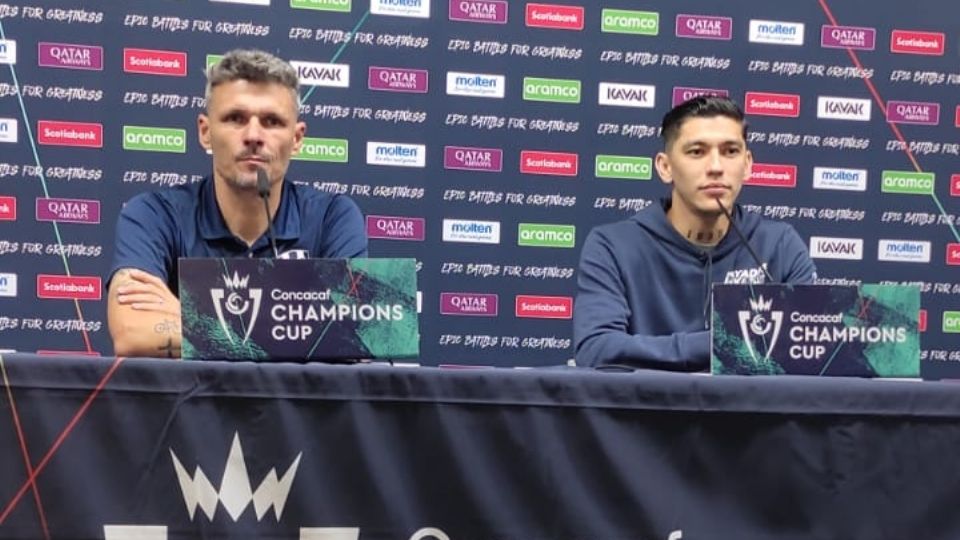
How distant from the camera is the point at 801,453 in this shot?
1186 millimetres

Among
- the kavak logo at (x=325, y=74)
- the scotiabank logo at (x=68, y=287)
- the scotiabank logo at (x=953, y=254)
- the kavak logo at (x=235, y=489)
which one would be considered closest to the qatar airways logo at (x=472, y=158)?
the kavak logo at (x=325, y=74)

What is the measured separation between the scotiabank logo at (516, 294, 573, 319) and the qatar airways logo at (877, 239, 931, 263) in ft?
4.23

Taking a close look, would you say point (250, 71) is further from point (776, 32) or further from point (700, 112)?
point (776, 32)

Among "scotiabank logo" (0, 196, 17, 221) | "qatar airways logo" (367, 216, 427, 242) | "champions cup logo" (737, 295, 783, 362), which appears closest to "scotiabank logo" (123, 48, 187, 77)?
"scotiabank logo" (0, 196, 17, 221)

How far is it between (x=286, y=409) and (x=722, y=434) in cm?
62

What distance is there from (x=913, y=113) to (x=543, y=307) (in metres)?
1.69

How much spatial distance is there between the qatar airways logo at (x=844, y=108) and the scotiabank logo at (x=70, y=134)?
275 centimetres

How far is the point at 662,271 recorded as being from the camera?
2.02m

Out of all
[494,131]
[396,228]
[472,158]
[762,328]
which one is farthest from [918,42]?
[762,328]

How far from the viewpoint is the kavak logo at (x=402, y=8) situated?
3.07m

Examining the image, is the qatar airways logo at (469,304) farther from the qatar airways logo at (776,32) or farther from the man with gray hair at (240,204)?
the qatar airways logo at (776,32)

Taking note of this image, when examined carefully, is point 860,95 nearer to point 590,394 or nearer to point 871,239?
point 871,239

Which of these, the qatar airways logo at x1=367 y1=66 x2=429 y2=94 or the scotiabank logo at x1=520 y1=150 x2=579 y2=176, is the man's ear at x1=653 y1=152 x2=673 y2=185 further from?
the qatar airways logo at x1=367 y1=66 x2=429 y2=94

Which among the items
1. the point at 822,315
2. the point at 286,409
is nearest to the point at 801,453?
the point at 822,315
